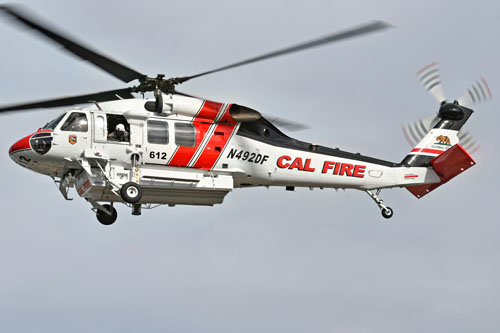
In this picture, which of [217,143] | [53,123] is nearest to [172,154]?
[217,143]

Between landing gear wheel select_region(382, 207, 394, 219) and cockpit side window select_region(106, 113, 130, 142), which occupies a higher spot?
cockpit side window select_region(106, 113, 130, 142)

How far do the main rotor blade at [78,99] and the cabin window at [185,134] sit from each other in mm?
1364

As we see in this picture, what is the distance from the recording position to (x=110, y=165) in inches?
678

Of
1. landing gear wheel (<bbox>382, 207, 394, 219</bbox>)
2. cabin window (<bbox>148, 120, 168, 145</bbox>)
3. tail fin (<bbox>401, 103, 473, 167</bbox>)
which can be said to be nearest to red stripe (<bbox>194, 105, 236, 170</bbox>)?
cabin window (<bbox>148, 120, 168, 145</bbox>)

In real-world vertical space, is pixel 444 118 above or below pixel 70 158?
above

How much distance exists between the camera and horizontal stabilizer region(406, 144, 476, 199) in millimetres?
19609

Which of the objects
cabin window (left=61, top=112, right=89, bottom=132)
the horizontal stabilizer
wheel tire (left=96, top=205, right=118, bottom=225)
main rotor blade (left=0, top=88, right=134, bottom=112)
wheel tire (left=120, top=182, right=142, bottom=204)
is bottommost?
wheel tire (left=120, top=182, right=142, bottom=204)

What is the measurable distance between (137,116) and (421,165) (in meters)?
6.86

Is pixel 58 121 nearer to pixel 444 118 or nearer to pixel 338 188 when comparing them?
pixel 338 188

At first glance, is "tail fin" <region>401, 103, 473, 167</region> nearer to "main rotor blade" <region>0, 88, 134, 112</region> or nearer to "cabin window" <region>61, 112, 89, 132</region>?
"main rotor blade" <region>0, 88, 134, 112</region>

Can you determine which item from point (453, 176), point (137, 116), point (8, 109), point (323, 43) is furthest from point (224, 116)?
point (453, 176)

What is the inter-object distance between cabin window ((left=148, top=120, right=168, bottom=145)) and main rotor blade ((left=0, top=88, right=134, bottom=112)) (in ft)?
3.40

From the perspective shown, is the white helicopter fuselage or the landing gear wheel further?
the landing gear wheel

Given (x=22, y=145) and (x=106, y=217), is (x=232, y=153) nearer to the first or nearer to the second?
(x=106, y=217)
